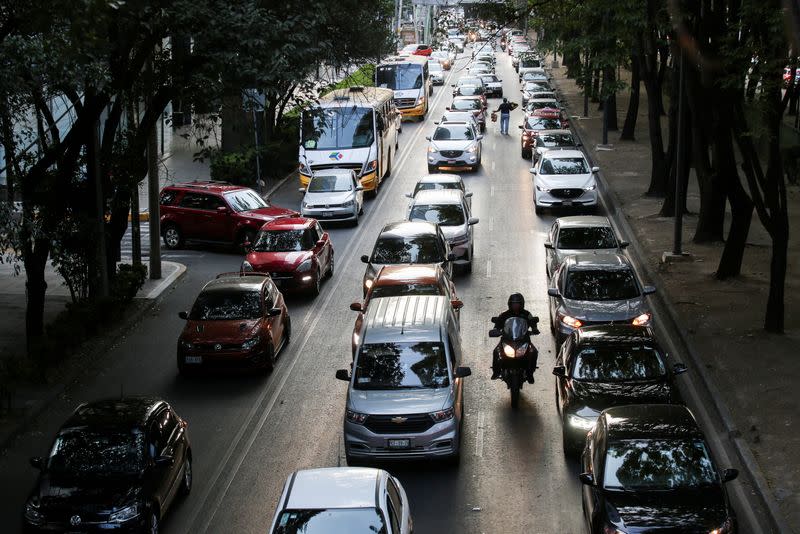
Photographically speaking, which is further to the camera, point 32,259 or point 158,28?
point 32,259

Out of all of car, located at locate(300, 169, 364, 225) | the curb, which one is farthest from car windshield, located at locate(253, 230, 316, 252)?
the curb

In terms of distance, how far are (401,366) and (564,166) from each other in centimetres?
2012

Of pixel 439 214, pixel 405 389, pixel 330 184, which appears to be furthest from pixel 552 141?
pixel 405 389

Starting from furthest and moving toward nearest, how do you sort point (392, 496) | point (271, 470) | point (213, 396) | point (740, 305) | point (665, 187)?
point (665, 187) → point (740, 305) → point (213, 396) → point (271, 470) → point (392, 496)

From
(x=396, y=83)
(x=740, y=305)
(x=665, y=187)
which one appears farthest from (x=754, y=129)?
(x=396, y=83)

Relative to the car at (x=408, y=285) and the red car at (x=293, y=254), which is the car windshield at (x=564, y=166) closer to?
the red car at (x=293, y=254)

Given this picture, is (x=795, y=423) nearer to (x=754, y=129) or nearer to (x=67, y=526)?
(x=754, y=129)

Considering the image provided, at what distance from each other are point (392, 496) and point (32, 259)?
39.5 feet

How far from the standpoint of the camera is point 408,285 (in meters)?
20.1

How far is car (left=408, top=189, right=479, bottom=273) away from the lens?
87.7ft

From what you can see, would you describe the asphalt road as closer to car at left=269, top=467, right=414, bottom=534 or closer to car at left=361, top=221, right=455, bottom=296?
car at left=361, top=221, right=455, bottom=296

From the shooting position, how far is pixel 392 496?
11.2 meters

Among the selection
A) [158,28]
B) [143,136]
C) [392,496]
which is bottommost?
[392,496]

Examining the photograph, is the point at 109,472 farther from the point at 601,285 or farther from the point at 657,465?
the point at 601,285
